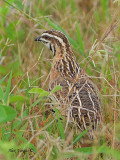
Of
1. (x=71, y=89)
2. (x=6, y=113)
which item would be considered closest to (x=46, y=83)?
(x=71, y=89)

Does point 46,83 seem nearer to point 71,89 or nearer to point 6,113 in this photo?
point 71,89

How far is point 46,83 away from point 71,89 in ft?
2.66

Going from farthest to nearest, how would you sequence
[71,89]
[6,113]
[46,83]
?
[46,83] < [71,89] < [6,113]

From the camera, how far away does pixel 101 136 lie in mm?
3029

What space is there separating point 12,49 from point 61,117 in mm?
2202

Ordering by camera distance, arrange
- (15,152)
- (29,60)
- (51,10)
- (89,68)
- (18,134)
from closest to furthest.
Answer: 1. (15,152)
2. (18,134)
3. (89,68)
4. (29,60)
5. (51,10)

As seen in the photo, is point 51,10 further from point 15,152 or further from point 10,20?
point 15,152

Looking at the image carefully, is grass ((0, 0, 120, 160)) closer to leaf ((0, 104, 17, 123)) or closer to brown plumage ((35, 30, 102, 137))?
→ leaf ((0, 104, 17, 123))

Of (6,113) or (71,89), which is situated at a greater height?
(71,89)

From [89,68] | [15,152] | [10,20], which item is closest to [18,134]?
[15,152]

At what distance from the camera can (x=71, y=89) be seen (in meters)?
3.15

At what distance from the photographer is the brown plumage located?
304 centimetres

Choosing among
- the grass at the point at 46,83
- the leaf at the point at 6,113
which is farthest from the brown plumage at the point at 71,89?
the leaf at the point at 6,113

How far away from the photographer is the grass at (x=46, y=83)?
2756mm
